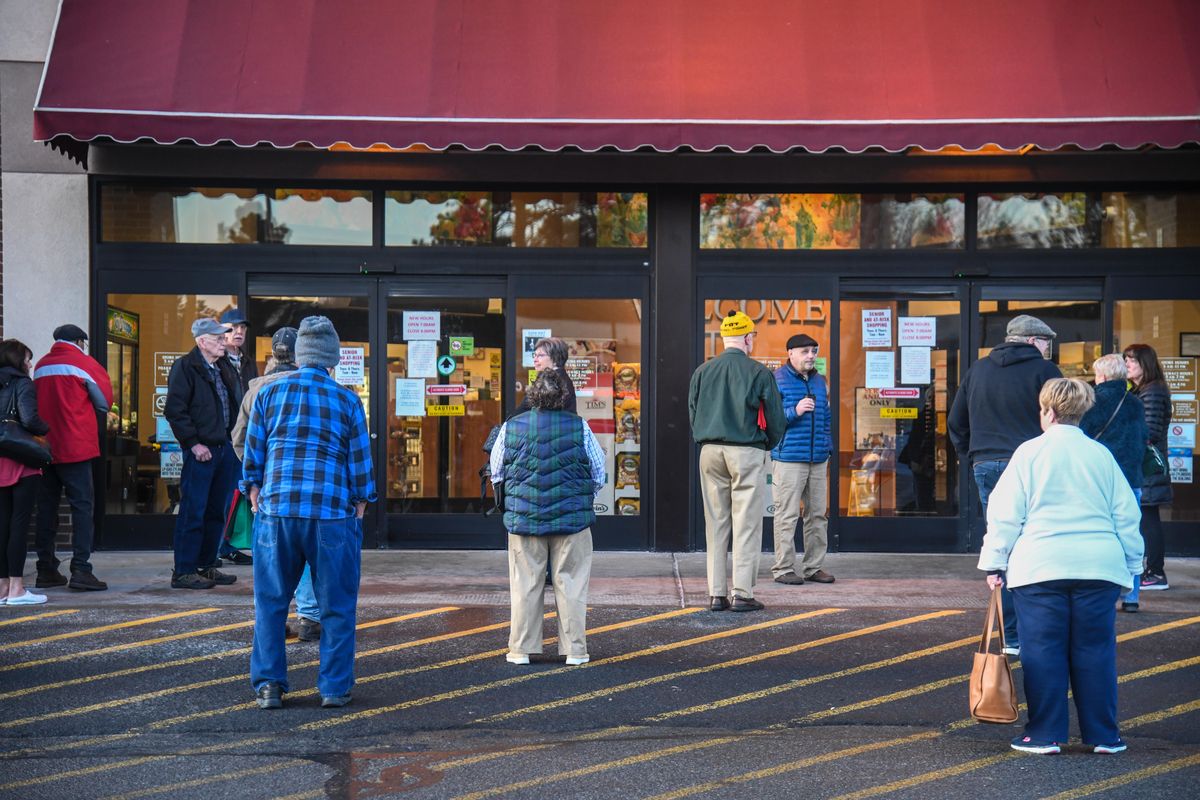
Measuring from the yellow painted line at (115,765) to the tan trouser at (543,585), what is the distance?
183 cm

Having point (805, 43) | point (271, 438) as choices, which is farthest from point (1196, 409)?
point (271, 438)

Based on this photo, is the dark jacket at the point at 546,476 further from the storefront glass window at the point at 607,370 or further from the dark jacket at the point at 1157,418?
the dark jacket at the point at 1157,418

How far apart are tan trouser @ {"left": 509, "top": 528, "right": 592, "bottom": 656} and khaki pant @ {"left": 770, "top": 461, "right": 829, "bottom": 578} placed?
10.1 ft

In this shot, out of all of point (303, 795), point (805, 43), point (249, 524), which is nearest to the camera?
point (303, 795)

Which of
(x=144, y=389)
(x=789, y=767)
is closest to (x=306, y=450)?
(x=789, y=767)

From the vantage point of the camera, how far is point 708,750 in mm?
6098

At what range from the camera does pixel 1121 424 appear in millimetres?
9289

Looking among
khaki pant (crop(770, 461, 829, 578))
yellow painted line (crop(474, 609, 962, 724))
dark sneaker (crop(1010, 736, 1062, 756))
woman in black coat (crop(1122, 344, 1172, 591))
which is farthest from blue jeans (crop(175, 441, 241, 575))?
woman in black coat (crop(1122, 344, 1172, 591))

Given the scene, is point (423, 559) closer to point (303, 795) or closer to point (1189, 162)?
point (303, 795)

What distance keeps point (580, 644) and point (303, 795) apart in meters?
2.52

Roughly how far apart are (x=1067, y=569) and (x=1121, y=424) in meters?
3.82

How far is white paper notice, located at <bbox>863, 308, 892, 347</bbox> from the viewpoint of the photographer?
39.3ft

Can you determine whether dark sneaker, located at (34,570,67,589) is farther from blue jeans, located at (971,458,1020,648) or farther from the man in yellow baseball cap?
blue jeans, located at (971,458,1020,648)

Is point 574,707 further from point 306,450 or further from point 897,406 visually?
point 897,406
